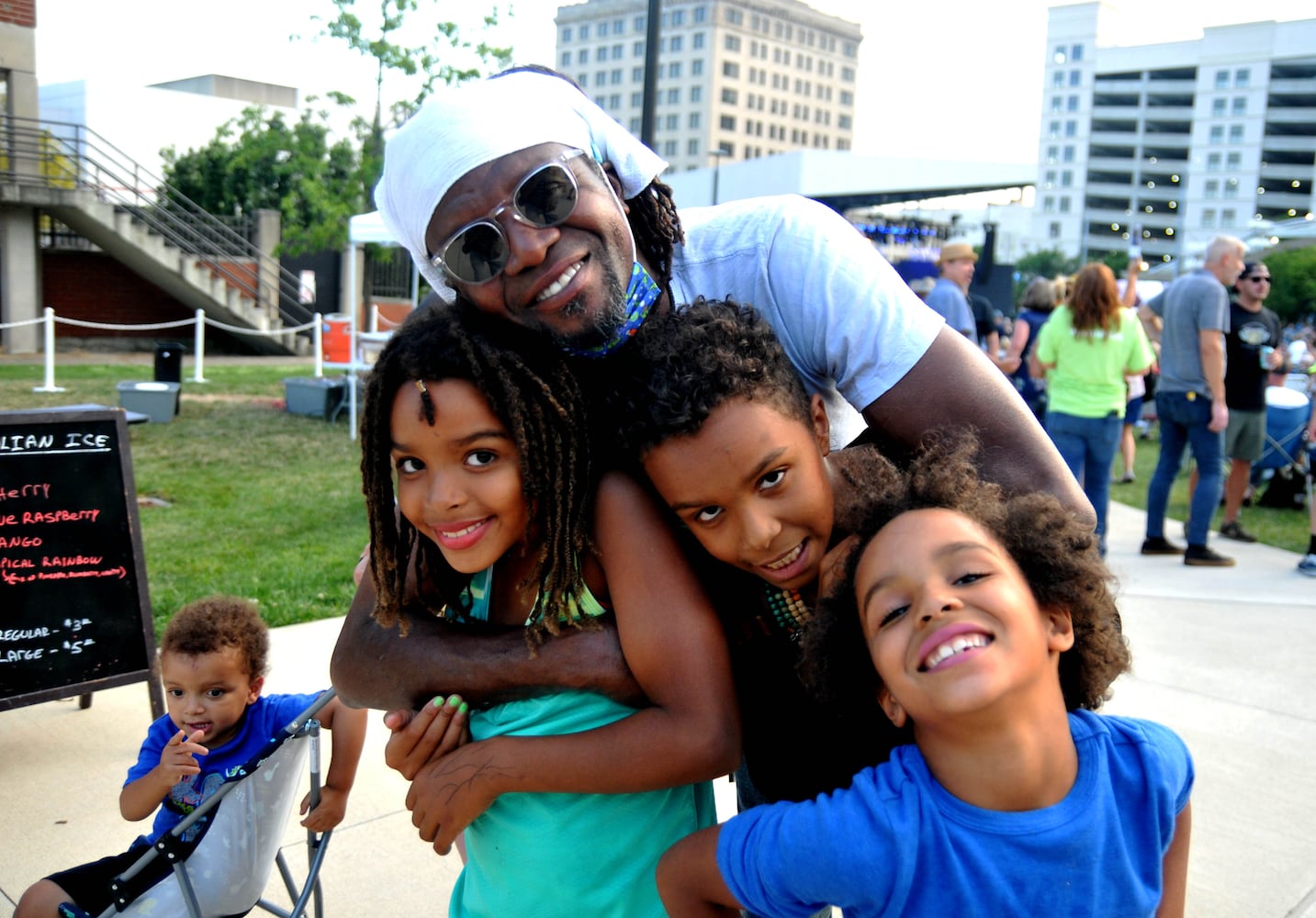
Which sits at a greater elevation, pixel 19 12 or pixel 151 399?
pixel 19 12

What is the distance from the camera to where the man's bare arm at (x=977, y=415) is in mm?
1624

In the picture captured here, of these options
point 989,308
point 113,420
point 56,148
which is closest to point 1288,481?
point 989,308

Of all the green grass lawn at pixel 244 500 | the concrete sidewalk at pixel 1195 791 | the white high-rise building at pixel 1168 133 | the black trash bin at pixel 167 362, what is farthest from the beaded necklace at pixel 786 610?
the white high-rise building at pixel 1168 133

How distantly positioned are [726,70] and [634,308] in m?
128

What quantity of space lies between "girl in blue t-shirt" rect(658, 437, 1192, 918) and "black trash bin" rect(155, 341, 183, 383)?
13448 millimetres

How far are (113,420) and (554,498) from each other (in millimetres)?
2859

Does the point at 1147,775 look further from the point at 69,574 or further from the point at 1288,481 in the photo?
the point at 1288,481

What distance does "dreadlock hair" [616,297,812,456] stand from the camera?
1.55m

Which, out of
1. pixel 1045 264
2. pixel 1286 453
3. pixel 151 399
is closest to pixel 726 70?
pixel 1045 264

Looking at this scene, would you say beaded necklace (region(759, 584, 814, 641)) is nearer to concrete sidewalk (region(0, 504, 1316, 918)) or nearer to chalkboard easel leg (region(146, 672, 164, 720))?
concrete sidewalk (region(0, 504, 1316, 918))

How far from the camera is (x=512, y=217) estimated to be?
1.67m

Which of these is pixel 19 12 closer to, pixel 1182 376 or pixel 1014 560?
pixel 1182 376

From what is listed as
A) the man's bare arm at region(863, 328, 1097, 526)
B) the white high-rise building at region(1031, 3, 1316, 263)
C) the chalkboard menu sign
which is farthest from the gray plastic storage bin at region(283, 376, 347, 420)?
the white high-rise building at region(1031, 3, 1316, 263)

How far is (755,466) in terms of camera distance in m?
1.56
